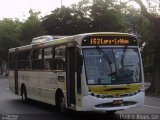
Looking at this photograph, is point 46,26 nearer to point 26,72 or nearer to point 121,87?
point 26,72

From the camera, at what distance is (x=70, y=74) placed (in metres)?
15.8

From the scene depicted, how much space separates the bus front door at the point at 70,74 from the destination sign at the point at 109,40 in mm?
840

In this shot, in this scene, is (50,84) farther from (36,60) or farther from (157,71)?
(157,71)

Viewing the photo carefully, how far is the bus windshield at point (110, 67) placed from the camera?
48.2 feet

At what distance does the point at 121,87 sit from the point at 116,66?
0.68m

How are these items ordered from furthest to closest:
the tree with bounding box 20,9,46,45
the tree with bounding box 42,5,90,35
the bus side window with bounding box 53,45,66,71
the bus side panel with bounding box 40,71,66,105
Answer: the tree with bounding box 20,9,46,45 < the tree with bounding box 42,5,90,35 < the bus side panel with bounding box 40,71,66,105 < the bus side window with bounding box 53,45,66,71

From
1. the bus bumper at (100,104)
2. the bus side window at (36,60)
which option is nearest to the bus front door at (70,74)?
the bus bumper at (100,104)

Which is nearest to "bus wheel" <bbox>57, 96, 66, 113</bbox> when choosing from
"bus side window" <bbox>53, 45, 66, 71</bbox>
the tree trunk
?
"bus side window" <bbox>53, 45, 66, 71</bbox>

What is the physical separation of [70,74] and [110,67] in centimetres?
165

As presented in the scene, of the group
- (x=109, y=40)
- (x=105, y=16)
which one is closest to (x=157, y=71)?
(x=109, y=40)

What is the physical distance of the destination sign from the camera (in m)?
15.0

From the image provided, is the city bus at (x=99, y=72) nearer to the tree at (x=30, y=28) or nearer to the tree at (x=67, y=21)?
the tree at (x=67, y=21)

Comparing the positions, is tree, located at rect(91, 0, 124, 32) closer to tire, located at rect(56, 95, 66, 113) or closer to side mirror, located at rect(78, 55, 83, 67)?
tire, located at rect(56, 95, 66, 113)

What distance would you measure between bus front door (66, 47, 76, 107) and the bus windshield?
0.89 metres
